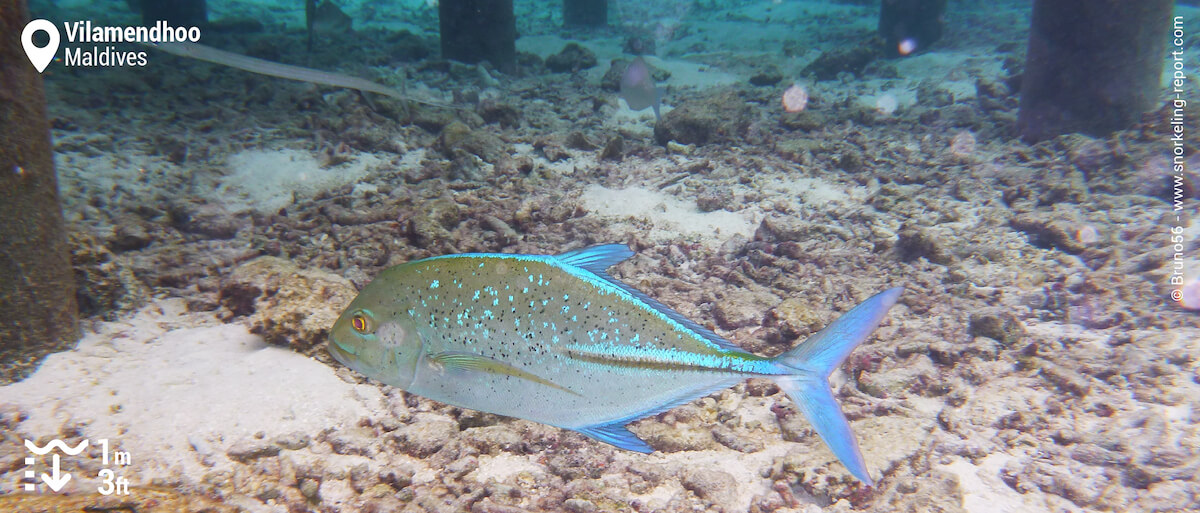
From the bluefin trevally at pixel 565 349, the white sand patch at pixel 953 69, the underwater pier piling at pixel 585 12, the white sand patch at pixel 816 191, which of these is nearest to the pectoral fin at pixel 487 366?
the bluefin trevally at pixel 565 349

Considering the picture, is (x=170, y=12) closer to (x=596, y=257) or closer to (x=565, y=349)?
(x=596, y=257)

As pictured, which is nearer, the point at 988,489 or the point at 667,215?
the point at 988,489

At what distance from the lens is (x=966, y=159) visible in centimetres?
566

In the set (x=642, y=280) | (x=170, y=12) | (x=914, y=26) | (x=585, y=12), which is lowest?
(x=642, y=280)

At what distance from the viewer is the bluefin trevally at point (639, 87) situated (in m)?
6.48

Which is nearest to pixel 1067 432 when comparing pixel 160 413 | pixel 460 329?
pixel 460 329

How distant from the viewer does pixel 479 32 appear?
895 centimetres

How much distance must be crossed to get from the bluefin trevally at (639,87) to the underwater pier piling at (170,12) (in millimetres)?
9860

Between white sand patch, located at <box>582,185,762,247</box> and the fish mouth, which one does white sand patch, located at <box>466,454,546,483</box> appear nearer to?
the fish mouth

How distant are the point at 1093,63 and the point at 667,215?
5.00 metres

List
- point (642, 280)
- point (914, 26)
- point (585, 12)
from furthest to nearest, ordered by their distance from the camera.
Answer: point (585, 12), point (914, 26), point (642, 280)

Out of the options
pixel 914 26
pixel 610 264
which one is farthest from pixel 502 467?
pixel 914 26

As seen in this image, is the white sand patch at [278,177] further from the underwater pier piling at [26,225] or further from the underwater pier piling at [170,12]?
the underwater pier piling at [170,12]

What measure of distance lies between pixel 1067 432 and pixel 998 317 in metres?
Answer: 0.83
